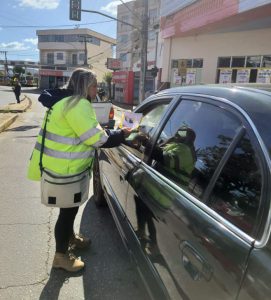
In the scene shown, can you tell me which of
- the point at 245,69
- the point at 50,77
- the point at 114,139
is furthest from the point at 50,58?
the point at 114,139

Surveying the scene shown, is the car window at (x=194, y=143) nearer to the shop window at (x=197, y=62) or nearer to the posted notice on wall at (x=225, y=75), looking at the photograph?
the posted notice on wall at (x=225, y=75)

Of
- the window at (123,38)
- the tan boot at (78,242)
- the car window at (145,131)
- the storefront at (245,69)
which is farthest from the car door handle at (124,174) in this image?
the window at (123,38)

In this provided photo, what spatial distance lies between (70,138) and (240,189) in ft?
5.03

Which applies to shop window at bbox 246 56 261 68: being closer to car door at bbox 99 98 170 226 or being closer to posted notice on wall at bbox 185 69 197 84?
posted notice on wall at bbox 185 69 197 84

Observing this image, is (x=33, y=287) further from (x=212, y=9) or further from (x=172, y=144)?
(x=212, y=9)

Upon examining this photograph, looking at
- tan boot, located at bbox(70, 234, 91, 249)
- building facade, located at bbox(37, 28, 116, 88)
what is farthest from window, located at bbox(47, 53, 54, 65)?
tan boot, located at bbox(70, 234, 91, 249)

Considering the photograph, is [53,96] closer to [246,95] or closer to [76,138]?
[76,138]

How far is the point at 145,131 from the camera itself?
3041 mm

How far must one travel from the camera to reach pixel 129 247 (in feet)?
9.34

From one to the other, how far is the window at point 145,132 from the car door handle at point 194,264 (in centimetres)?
121

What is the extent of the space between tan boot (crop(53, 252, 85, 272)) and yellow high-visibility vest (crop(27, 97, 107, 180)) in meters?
0.85

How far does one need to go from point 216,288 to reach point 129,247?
144 centimetres

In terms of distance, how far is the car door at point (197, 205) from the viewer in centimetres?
149

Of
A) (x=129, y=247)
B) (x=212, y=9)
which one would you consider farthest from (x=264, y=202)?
(x=212, y=9)
